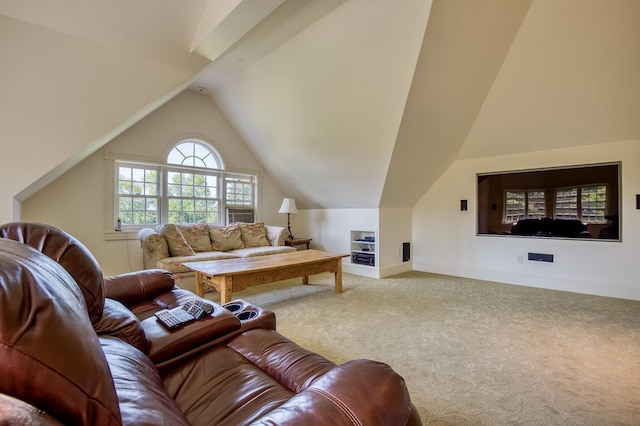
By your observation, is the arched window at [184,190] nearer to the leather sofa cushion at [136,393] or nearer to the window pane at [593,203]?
the leather sofa cushion at [136,393]

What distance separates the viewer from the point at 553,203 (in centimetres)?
404

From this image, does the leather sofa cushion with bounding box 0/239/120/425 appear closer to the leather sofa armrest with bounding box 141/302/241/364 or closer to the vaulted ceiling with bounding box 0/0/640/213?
the leather sofa armrest with bounding box 141/302/241/364

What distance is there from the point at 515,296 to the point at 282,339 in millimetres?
3465

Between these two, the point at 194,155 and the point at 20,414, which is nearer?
the point at 20,414

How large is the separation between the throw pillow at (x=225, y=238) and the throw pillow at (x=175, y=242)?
23.8 inches

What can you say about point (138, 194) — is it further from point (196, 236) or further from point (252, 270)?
point (252, 270)

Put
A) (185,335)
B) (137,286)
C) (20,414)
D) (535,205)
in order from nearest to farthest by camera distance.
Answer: (20,414) < (185,335) < (137,286) < (535,205)

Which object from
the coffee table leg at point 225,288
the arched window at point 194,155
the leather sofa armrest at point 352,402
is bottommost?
the coffee table leg at point 225,288

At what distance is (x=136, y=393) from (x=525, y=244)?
492 centimetres

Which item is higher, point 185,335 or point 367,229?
point 367,229

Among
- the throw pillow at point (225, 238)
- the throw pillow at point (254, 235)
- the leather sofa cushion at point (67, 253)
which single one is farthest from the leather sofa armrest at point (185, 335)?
the throw pillow at point (254, 235)

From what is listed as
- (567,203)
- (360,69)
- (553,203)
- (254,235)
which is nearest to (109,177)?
(254,235)

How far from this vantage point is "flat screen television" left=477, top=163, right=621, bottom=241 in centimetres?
366

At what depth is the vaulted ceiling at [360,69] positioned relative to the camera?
8.16 feet
